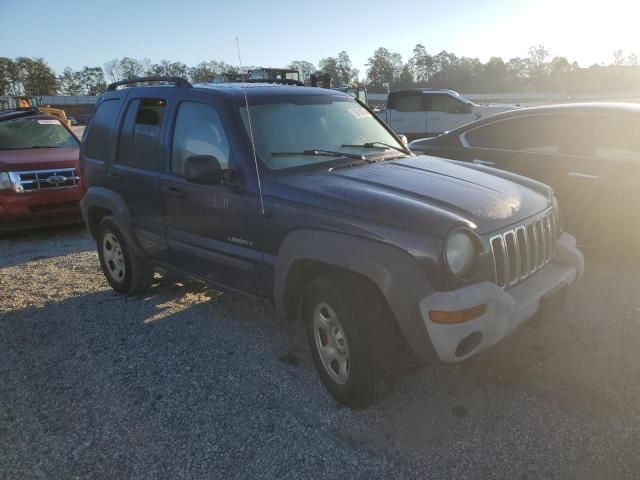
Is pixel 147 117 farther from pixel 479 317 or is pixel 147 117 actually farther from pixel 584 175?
pixel 584 175

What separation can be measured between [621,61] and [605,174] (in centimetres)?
11599

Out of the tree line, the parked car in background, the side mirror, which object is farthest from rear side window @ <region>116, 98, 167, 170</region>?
the tree line

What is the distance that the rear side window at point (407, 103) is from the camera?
1664 cm

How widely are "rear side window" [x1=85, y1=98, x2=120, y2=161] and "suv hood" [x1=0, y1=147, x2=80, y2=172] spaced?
2.97 metres

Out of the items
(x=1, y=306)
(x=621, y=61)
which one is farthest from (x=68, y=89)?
(x=1, y=306)

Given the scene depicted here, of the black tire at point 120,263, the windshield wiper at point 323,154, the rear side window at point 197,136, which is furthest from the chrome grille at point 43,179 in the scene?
the windshield wiper at point 323,154

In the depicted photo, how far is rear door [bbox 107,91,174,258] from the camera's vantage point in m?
4.20

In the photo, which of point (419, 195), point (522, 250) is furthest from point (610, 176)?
point (419, 195)

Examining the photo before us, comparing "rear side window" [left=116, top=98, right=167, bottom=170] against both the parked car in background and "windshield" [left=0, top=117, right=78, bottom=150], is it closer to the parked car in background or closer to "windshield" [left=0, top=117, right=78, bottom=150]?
the parked car in background

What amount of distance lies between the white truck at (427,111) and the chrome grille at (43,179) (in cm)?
1084

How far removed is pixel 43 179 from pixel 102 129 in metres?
3.32

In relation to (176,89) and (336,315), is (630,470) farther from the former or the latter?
(176,89)

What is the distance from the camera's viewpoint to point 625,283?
474cm

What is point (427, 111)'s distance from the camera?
54.3 ft
